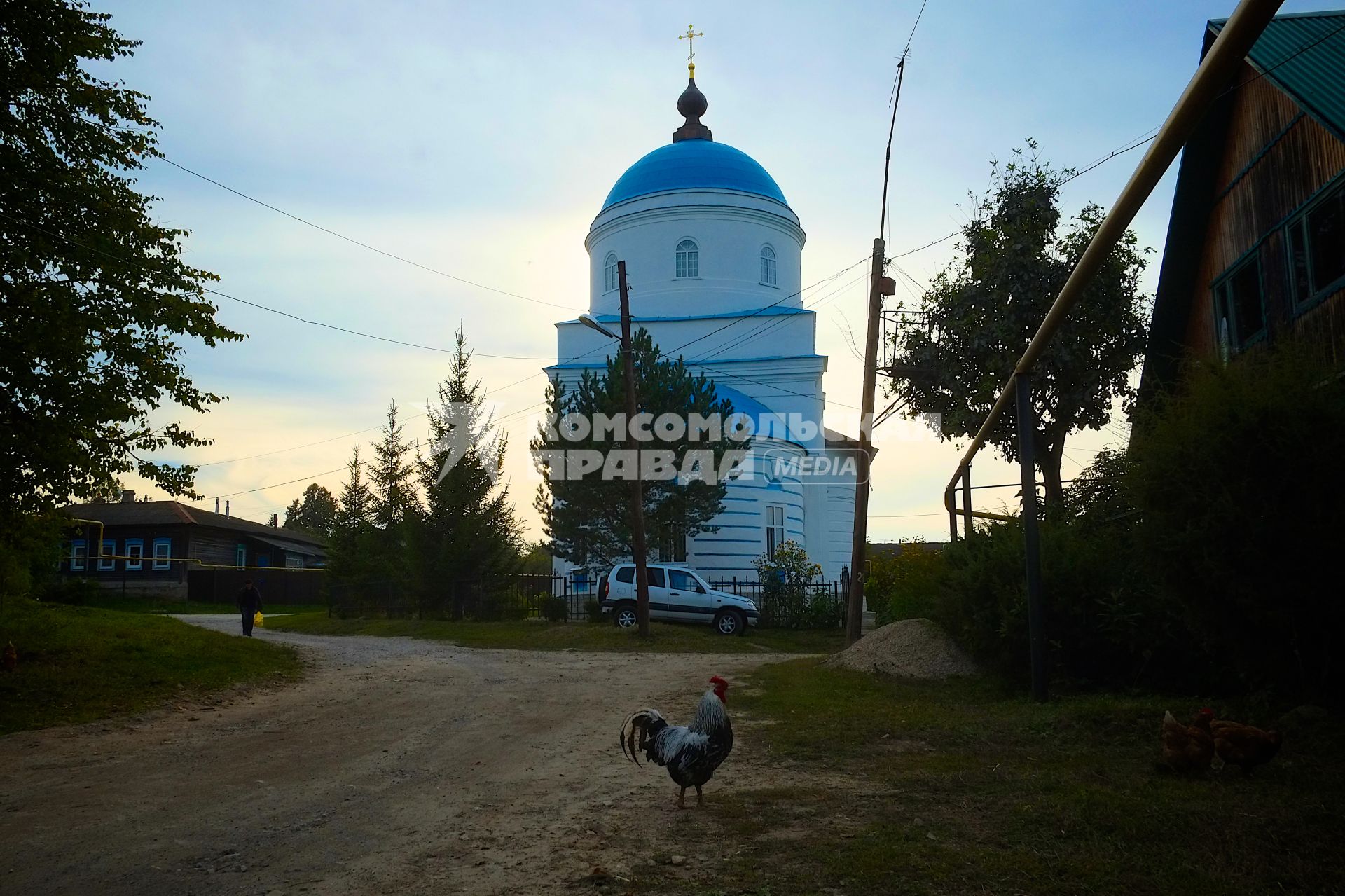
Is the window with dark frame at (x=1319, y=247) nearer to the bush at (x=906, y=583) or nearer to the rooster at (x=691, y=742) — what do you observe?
the bush at (x=906, y=583)

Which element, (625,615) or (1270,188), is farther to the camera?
(625,615)

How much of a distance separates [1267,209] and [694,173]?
87.9ft

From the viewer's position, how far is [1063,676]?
11617mm

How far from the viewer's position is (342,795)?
23.9ft

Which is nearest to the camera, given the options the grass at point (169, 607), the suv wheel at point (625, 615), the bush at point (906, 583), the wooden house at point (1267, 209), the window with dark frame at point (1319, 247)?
the wooden house at point (1267, 209)

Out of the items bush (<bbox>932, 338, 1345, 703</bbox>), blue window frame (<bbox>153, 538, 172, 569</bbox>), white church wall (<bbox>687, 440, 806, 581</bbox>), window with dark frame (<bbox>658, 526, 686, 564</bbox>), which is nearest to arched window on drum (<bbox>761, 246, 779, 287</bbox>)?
white church wall (<bbox>687, 440, 806, 581</bbox>)

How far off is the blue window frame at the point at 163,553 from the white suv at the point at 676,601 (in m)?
29.5

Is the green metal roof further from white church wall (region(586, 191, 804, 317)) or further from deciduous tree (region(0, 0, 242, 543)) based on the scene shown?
white church wall (region(586, 191, 804, 317))

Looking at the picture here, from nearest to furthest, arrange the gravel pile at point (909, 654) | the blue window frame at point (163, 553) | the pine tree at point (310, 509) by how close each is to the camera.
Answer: the gravel pile at point (909, 654)
the blue window frame at point (163, 553)
the pine tree at point (310, 509)

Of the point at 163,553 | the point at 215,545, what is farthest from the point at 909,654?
the point at 215,545

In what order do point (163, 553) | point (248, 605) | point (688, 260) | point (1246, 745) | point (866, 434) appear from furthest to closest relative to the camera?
point (163, 553) → point (688, 260) → point (248, 605) → point (866, 434) → point (1246, 745)

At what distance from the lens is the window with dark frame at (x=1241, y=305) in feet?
48.4

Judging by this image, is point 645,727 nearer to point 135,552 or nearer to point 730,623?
point 730,623

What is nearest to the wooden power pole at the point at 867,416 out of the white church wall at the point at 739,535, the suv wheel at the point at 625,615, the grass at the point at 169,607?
the suv wheel at the point at 625,615
